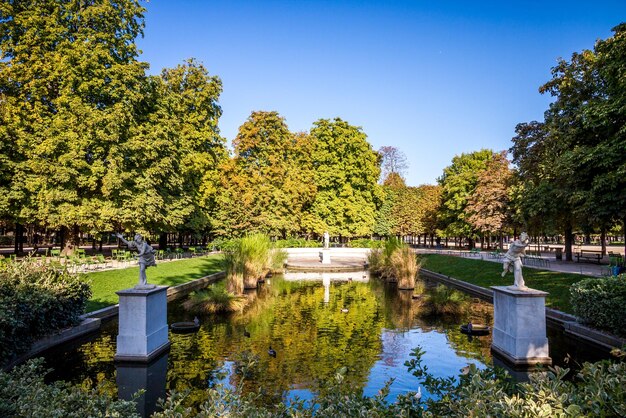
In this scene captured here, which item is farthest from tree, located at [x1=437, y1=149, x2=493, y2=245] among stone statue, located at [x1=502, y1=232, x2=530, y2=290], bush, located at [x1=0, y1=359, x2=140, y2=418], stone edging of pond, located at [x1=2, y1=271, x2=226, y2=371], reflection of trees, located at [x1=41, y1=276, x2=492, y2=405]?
bush, located at [x1=0, y1=359, x2=140, y2=418]

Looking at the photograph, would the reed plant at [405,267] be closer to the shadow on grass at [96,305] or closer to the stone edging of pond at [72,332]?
the stone edging of pond at [72,332]

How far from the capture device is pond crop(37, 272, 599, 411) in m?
8.65

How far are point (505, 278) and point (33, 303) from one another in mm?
20412

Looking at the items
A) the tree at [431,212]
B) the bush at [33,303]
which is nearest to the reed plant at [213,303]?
the bush at [33,303]

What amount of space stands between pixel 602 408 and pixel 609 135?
59.5 ft

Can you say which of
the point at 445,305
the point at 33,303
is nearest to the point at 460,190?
the point at 445,305

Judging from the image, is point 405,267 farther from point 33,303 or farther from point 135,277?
point 33,303

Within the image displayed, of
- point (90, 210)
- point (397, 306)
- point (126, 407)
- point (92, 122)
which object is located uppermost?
point (92, 122)

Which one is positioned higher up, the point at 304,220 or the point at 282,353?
the point at 304,220

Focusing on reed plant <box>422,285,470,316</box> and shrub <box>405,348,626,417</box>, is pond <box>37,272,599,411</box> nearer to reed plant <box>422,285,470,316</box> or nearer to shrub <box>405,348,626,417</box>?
reed plant <box>422,285,470,316</box>

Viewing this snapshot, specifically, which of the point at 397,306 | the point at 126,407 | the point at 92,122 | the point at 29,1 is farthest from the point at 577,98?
the point at 29,1

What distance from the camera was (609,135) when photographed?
57.5 ft

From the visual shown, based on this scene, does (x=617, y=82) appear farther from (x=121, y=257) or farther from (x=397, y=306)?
(x=121, y=257)

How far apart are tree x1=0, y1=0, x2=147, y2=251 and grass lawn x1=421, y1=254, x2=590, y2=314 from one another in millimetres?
21879
